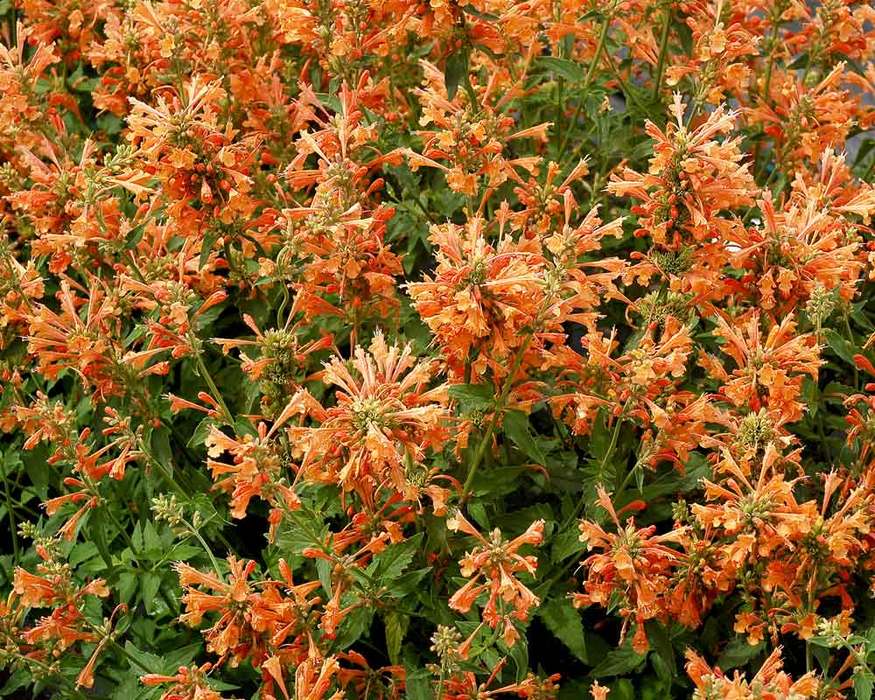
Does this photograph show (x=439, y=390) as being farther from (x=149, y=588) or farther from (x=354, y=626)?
(x=149, y=588)

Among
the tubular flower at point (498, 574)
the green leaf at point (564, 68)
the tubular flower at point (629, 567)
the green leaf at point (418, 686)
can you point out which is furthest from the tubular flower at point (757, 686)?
the green leaf at point (564, 68)

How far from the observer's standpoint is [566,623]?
12.6 feet

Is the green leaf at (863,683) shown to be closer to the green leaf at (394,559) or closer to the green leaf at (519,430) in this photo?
the green leaf at (519,430)

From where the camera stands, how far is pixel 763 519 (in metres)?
3.31

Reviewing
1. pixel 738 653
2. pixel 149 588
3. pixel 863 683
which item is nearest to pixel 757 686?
pixel 863 683

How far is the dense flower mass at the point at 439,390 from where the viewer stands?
3.38 meters

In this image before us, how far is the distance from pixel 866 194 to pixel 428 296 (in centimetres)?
197

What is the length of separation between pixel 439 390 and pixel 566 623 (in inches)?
41.3

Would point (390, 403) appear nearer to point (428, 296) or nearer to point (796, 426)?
point (428, 296)

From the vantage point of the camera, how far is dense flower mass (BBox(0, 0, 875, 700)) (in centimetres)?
338

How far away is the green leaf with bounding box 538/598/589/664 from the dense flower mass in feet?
0.03

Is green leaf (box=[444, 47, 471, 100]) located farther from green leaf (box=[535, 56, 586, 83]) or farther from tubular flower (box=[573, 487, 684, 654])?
tubular flower (box=[573, 487, 684, 654])

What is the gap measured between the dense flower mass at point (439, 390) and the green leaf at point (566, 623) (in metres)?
0.01

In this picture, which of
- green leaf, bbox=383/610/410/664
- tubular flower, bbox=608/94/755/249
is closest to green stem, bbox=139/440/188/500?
green leaf, bbox=383/610/410/664
